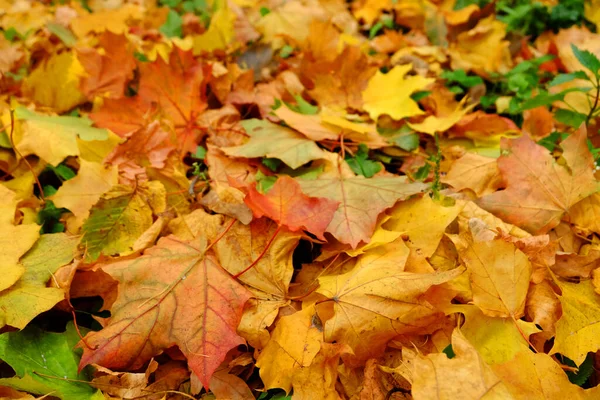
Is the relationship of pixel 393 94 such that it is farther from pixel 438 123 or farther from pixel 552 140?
pixel 552 140

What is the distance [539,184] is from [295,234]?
0.65 meters

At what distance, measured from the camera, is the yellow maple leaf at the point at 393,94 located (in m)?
1.56

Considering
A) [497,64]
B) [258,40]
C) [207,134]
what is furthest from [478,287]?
[258,40]

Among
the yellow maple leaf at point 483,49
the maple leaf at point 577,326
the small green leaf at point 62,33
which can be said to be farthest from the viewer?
the small green leaf at point 62,33

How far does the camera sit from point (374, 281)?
3.20 feet

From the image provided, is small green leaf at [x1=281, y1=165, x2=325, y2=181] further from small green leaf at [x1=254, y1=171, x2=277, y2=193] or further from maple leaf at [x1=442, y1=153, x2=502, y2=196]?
maple leaf at [x1=442, y1=153, x2=502, y2=196]

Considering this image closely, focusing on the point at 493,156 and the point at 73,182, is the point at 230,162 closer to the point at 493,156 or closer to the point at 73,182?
the point at 73,182

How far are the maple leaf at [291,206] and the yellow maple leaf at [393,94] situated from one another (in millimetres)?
597

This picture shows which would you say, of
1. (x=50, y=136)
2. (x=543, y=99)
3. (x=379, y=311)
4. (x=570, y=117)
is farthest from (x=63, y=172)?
(x=570, y=117)

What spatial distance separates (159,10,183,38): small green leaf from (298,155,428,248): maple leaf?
1313mm

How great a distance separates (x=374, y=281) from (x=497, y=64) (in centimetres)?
137

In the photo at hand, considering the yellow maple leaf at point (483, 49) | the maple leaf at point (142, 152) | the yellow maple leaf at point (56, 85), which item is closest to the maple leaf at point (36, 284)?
the maple leaf at point (142, 152)

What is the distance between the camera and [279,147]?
4.43 ft

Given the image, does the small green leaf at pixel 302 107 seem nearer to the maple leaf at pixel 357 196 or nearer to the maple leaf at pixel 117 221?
the maple leaf at pixel 357 196
